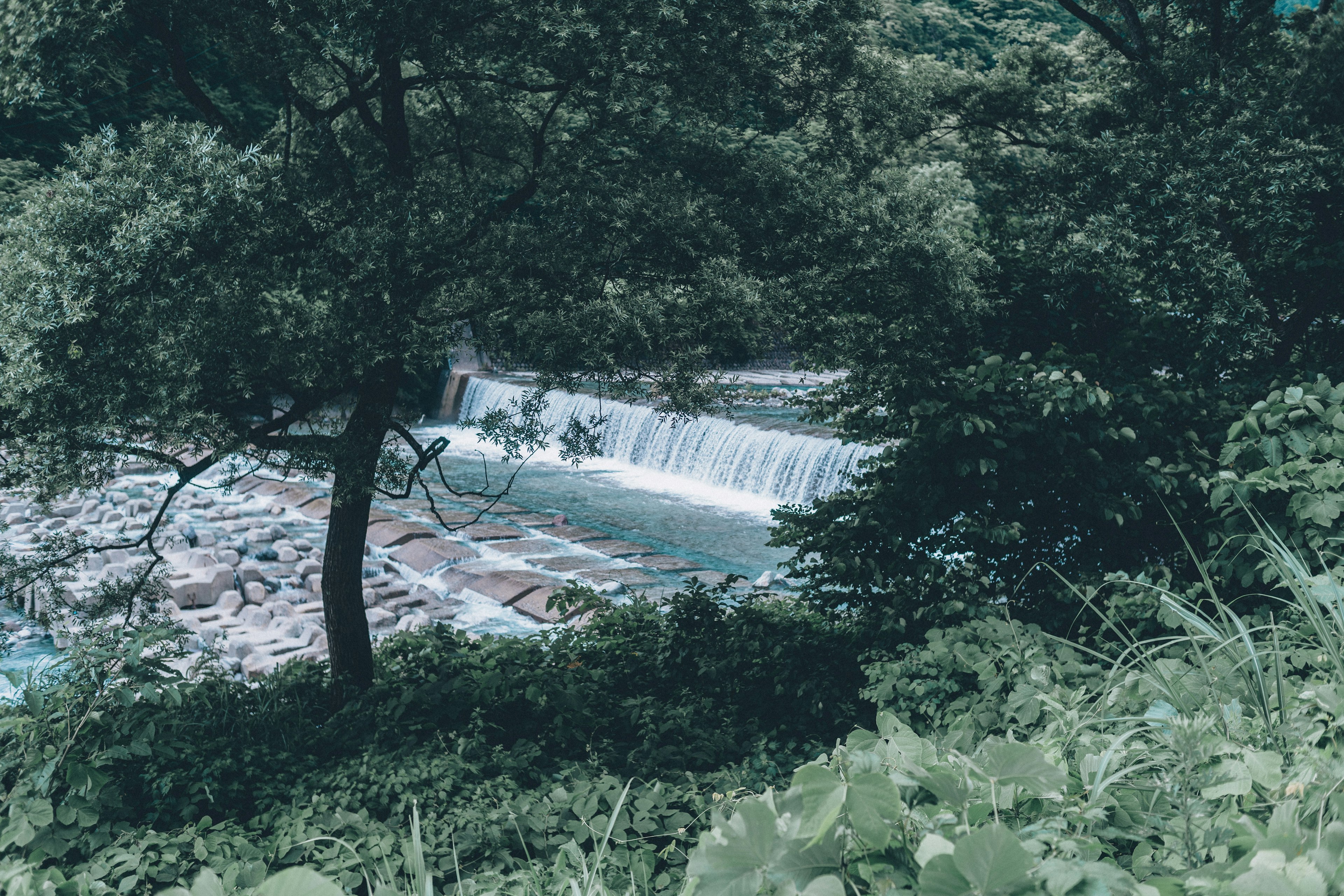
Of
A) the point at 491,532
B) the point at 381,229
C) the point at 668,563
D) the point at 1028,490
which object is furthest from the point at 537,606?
the point at 1028,490

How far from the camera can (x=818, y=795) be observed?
1.20 m

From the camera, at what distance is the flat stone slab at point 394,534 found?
11.9m

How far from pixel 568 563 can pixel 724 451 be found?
5002 millimetres

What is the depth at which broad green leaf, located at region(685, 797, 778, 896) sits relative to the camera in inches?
45.8

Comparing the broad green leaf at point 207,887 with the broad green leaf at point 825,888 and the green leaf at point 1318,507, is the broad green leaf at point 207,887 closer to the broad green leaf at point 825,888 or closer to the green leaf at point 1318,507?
the broad green leaf at point 825,888

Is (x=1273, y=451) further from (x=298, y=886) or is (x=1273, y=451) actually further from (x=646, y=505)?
(x=646, y=505)

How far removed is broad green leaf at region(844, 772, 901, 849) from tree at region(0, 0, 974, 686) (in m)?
3.77

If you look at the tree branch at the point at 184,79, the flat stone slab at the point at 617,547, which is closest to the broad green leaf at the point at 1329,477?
the tree branch at the point at 184,79

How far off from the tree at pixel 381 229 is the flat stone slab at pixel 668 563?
18.1 feet

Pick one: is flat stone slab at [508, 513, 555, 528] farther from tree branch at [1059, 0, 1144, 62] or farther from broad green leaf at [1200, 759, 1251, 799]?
broad green leaf at [1200, 759, 1251, 799]

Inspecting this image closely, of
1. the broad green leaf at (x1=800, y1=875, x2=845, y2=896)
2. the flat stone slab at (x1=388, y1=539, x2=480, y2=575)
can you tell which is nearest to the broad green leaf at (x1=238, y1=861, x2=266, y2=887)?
the broad green leaf at (x1=800, y1=875, x2=845, y2=896)

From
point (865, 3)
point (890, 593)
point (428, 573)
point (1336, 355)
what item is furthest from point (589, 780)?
point (428, 573)

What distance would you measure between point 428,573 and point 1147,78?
9.28 m

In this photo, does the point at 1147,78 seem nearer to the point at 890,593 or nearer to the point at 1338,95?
the point at 1338,95
